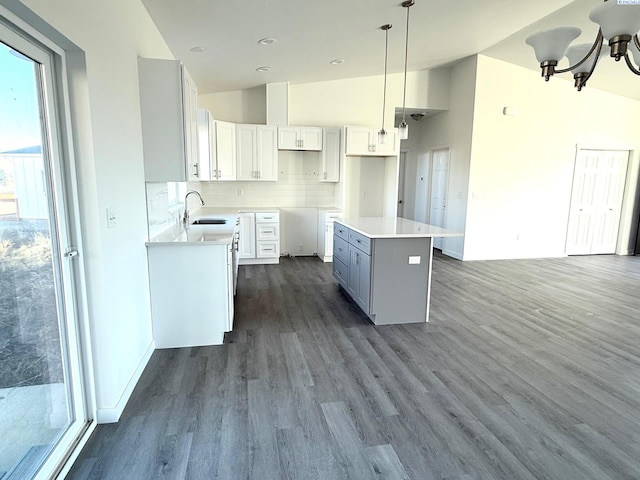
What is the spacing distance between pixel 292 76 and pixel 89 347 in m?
4.80

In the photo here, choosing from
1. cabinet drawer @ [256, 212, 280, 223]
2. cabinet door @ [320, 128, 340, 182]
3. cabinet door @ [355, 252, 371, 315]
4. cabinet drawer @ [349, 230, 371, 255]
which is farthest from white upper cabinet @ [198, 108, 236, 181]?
cabinet door @ [355, 252, 371, 315]

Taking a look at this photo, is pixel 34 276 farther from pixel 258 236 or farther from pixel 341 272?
pixel 258 236

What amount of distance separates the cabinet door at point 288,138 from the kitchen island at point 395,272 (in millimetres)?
2718

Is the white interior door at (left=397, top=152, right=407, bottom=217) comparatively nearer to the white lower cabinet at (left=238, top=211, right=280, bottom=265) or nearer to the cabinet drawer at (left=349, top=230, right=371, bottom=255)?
the white lower cabinet at (left=238, top=211, right=280, bottom=265)

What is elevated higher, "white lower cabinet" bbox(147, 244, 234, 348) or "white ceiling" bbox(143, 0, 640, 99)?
"white ceiling" bbox(143, 0, 640, 99)

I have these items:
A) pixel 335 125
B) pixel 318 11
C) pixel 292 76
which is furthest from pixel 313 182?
pixel 318 11

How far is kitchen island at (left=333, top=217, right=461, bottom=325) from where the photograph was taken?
11.3ft

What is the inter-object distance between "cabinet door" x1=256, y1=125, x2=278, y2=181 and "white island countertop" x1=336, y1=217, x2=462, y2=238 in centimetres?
201

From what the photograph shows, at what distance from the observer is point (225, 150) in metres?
5.58

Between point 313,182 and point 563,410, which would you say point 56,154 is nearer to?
point 563,410

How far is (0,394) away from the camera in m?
1.46

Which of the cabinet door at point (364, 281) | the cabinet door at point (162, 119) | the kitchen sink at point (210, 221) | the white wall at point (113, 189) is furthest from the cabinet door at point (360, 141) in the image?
the white wall at point (113, 189)

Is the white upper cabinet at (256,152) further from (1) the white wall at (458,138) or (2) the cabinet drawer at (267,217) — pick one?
(1) the white wall at (458,138)

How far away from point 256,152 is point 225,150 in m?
0.50
